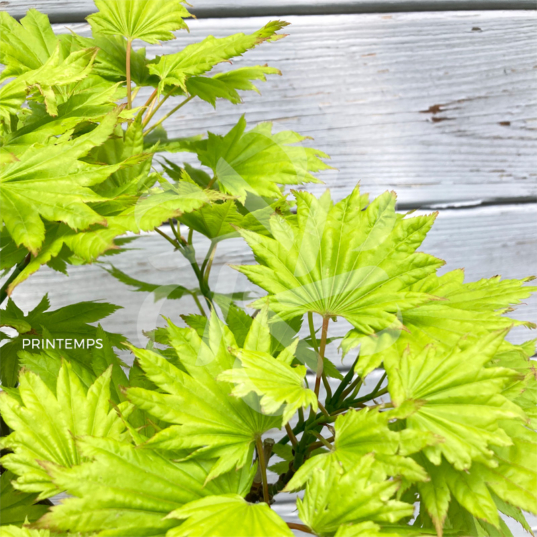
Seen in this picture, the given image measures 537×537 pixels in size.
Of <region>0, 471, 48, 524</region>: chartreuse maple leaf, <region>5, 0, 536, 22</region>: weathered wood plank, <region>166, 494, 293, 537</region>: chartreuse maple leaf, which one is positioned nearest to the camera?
<region>166, 494, 293, 537</region>: chartreuse maple leaf

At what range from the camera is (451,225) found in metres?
0.75

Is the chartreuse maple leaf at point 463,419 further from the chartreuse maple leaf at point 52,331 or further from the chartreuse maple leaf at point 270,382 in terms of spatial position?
the chartreuse maple leaf at point 52,331

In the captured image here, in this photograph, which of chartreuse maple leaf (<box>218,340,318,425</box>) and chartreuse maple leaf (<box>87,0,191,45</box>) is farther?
chartreuse maple leaf (<box>87,0,191,45</box>)

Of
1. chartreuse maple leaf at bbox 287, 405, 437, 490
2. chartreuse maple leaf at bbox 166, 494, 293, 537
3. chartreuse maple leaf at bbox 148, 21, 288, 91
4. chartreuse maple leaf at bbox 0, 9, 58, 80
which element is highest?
chartreuse maple leaf at bbox 0, 9, 58, 80

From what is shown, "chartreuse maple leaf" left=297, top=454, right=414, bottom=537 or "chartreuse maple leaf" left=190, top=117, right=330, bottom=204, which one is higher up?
"chartreuse maple leaf" left=190, top=117, right=330, bottom=204

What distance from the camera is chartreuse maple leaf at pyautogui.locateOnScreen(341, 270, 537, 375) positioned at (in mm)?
296

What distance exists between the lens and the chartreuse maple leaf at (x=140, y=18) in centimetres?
43

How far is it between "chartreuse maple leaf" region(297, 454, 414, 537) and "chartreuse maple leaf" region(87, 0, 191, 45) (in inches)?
16.0

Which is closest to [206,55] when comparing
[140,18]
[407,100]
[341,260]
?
[140,18]

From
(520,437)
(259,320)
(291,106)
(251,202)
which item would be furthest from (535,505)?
(291,106)

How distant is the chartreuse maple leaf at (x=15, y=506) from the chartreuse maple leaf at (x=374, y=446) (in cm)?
23

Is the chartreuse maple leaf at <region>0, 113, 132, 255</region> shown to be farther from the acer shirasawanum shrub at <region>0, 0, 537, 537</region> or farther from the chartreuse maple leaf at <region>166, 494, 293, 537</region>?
the chartreuse maple leaf at <region>166, 494, 293, 537</region>

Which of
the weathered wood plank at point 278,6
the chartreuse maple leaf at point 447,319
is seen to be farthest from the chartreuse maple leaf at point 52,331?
the weathered wood plank at point 278,6

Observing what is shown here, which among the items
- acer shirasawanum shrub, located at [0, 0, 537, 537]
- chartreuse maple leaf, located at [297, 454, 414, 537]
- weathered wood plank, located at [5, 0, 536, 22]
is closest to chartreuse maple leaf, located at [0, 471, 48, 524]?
acer shirasawanum shrub, located at [0, 0, 537, 537]
